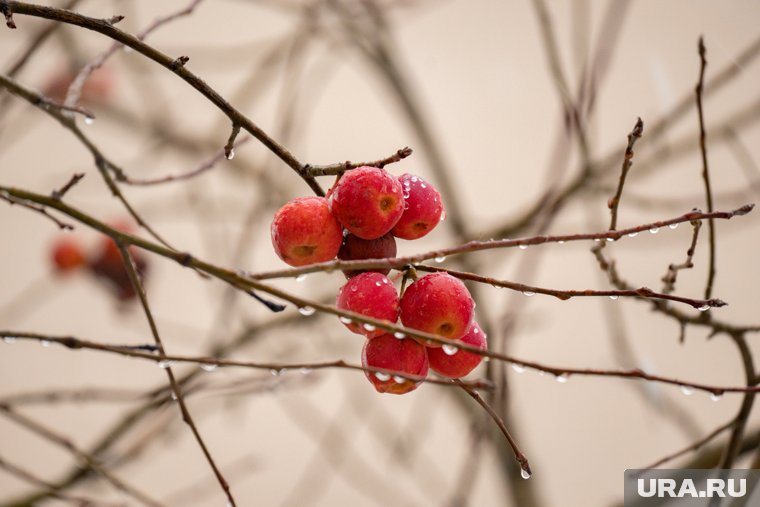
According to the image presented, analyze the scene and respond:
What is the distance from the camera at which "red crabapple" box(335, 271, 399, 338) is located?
0.34 metres

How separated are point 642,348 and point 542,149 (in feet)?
1.72

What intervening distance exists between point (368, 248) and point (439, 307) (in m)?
0.05

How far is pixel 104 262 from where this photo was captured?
1.00 meters

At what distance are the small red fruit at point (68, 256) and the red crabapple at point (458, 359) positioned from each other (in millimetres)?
878

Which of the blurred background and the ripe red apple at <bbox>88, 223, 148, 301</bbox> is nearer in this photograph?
the ripe red apple at <bbox>88, 223, 148, 301</bbox>

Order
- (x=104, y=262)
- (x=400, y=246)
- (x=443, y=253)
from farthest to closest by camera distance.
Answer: (x=400, y=246) < (x=104, y=262) < (x=443, y=253)

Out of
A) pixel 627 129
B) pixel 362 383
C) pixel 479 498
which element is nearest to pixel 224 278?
pixel 362 383

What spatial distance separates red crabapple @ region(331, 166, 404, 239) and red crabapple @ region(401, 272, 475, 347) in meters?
0.04

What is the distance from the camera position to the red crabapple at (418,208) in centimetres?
37

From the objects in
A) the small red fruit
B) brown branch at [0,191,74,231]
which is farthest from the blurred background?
brown branch at [0,191,74,231]

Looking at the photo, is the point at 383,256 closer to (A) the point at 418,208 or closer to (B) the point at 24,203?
(A) the point at 418,208

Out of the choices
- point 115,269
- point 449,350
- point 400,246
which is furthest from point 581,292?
point 400,246

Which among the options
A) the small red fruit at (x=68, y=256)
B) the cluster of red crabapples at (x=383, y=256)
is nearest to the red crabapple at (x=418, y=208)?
the cluster of red crabapples at (x=383, y=256)

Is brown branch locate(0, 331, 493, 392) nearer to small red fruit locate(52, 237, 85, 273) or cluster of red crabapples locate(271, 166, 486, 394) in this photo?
cluster of red crabapples locate(271, 166, 486, 394)
